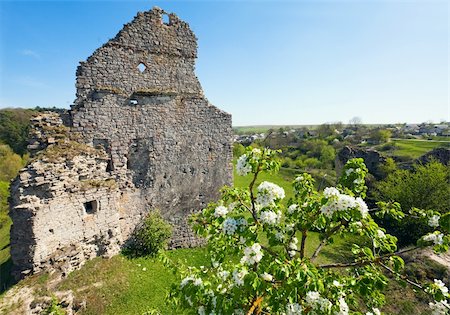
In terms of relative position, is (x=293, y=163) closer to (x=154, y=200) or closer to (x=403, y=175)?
(x=403, y=175)

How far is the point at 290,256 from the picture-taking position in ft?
16.6

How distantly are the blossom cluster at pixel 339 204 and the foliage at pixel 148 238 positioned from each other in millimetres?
10289

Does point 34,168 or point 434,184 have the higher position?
point 34,168

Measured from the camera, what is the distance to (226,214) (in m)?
4.83

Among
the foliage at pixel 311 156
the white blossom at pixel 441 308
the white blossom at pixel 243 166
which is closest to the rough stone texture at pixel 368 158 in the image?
the foliage at pixel 311 156

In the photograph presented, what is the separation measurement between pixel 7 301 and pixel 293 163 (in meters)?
51.0

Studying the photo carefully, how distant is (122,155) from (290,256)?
31.6 feet

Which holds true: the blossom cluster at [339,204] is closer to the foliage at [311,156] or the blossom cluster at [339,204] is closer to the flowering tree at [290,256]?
the flowering tree at [290,256]

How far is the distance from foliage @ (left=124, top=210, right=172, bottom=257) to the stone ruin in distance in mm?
404

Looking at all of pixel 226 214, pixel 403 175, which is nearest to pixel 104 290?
pixel 226 214

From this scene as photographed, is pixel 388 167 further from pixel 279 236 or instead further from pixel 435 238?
pixel 279 236

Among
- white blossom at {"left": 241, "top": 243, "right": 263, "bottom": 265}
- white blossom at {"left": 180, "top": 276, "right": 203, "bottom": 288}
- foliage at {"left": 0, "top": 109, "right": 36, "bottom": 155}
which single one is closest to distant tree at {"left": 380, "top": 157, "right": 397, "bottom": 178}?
white blossom at {"left": 241, "top": 243, "right": 263, "bottom": 265}

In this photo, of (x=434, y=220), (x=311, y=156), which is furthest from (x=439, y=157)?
(x=311, y=156)

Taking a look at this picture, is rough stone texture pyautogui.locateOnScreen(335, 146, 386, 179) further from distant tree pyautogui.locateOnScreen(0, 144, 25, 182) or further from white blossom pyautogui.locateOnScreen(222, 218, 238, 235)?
distant tree pyautogui.locateOnScreen(0, 144, 25, 182)
